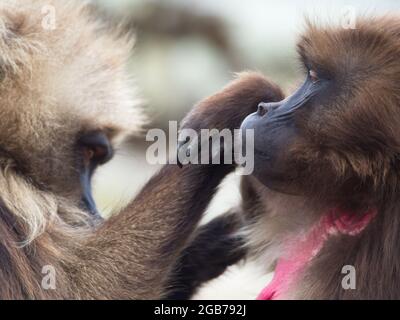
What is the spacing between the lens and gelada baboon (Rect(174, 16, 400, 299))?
281 cm

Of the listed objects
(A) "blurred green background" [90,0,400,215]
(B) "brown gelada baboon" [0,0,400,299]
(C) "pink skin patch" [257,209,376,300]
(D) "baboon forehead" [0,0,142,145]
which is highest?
(A) "blurred green background" [90,0,400,215]

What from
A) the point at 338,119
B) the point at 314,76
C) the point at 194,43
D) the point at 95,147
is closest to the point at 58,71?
the point at 95,147

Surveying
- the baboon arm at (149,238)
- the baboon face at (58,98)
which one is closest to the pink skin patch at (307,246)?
the baboon arm at (149,238)

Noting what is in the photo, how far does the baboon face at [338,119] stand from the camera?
280 cm

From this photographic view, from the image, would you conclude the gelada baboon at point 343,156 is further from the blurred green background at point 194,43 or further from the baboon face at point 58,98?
the blurred green background at point 194,43

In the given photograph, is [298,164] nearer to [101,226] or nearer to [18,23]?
[101,226]

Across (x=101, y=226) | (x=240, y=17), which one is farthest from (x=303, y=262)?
(x=240, y=17)

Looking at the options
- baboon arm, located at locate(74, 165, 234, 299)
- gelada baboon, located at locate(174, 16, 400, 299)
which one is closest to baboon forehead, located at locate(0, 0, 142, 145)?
baboon arm, located at locate(74, 165, 234, 299)

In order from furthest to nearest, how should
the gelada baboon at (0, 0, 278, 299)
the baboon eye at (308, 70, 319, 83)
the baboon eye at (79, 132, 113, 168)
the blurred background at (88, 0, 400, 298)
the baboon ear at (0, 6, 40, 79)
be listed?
1. the blurred background at (88, 0, 400, 298)
2. the baboon eye at (79, 132, 113, 168)
3. the baboon ear at (0, 6, 40, 79)
4. the gelada baboon at (0, 0, 278, 299)
5. the baboon eye at (308, 70, 319, 83)

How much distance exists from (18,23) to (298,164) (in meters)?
1.50

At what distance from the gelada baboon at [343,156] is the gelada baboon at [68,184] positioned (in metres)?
0.53

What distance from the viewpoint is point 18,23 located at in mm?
3672

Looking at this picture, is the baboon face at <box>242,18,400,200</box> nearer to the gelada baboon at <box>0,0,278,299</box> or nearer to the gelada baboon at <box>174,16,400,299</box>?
the gelada baboon at <box>174,16,400,299</box>

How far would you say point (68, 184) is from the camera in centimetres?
372
